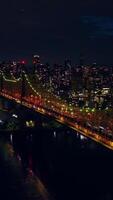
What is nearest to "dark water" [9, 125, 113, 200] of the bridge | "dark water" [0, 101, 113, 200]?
"dark water" [0, 101, 113, 200]

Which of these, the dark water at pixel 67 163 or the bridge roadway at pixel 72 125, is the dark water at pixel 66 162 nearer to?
the dark water at pixel 67 163

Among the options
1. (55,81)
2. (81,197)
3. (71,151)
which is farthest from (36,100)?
(55,81)

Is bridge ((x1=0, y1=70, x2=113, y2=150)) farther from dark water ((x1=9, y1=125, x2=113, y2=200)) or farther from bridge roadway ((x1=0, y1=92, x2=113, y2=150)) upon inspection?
dark water ((x1=9, y1=125, x2=113, y2=200))

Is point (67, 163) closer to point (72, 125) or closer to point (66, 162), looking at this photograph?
point (66, 162)

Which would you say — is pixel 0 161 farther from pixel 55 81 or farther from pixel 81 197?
pixel 55 81

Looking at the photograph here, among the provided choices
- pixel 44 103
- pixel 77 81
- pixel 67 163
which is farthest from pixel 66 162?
pixel 77 81
